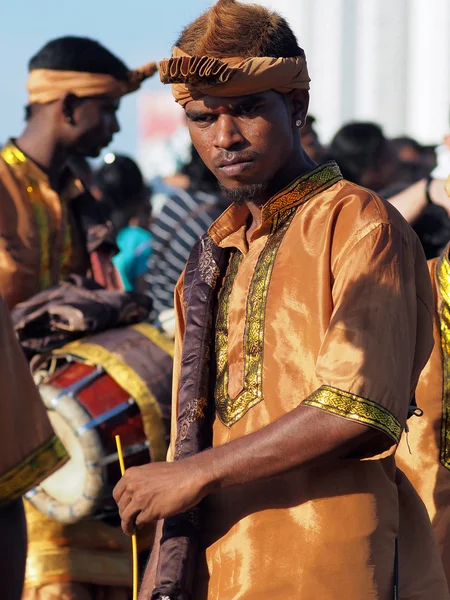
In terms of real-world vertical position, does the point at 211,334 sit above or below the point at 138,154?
above

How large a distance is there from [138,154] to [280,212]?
105ft

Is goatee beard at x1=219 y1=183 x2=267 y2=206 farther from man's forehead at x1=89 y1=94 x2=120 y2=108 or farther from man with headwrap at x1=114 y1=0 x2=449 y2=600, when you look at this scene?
man's forehead at x1=89 y1=94 x2=120 y2=108

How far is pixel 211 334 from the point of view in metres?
3.03

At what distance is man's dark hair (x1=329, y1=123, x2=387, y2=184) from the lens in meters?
8.22

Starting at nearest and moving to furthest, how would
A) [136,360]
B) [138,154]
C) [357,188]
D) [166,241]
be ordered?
[357,188]
[136,360]
[166,241]
[138,154]

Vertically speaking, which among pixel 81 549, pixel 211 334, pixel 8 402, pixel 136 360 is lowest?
pixel 81 549

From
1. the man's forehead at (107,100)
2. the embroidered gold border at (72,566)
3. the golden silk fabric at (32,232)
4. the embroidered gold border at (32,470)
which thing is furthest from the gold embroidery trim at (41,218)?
the embroidered gold border at (32,470)

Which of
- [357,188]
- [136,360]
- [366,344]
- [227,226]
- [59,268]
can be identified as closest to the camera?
[366,344]

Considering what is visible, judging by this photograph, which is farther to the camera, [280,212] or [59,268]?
[59,268]

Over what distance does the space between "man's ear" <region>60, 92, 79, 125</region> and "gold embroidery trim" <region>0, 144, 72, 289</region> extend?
0.83 ft

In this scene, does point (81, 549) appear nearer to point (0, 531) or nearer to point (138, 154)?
point (0, 531)

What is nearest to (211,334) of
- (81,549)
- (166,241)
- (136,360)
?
(136,360)

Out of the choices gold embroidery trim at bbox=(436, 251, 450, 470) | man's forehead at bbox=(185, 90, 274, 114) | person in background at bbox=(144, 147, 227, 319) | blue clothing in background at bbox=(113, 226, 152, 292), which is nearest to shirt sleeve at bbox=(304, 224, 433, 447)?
man's forehead at bbox=(185, 90, 274, 114)

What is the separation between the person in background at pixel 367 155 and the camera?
26.9 ft
